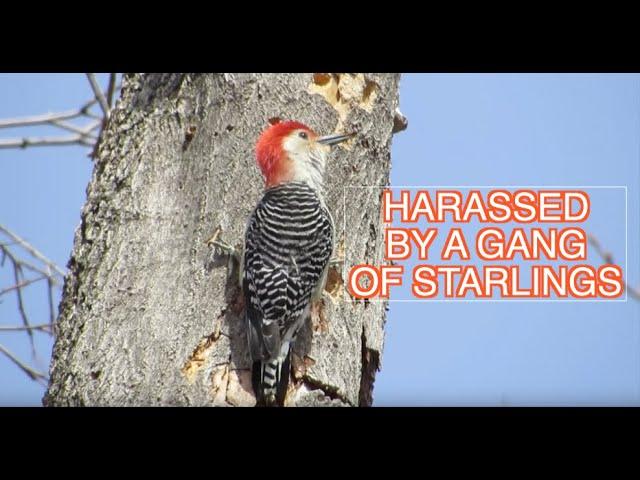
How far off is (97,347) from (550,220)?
2.14 metres

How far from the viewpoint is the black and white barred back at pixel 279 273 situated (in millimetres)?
3416

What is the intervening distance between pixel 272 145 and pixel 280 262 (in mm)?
520

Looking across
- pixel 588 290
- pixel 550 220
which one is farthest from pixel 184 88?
pixel 588 290

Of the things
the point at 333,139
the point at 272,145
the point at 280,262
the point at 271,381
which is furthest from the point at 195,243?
the point at 333,139

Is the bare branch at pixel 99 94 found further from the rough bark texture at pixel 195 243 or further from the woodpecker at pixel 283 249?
the woodpecker at pixel 283 249

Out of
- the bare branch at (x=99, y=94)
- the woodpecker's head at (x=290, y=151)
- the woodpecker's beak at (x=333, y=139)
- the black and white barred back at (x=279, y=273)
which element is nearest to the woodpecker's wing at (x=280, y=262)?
the black and white barred back at (x=279, y=273)

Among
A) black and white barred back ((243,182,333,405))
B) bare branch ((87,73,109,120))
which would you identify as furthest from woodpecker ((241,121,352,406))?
bare branch ((87,73,109,120))

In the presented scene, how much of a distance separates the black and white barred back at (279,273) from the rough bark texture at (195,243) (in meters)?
0.08

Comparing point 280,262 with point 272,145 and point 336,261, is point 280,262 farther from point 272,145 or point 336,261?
point 272,145

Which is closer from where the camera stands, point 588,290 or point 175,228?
point 175,228

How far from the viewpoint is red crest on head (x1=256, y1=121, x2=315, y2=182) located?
3.68 metres

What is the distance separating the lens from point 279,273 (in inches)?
141
